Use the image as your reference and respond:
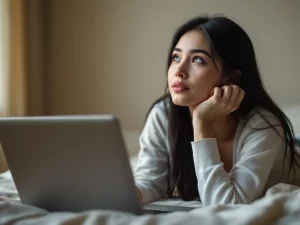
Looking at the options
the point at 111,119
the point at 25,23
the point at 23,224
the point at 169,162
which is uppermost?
the point at 25,23

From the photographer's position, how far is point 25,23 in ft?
7.54

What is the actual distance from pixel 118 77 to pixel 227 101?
4.33ft

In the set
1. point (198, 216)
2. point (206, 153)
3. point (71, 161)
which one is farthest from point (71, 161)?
point (206, 153)

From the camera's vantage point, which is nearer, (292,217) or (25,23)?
(292,217)

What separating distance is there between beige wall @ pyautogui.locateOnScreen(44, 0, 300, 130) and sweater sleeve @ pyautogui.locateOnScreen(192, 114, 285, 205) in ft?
3.52

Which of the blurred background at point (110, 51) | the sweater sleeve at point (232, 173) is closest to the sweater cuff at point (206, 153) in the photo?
the sweater sleeve at point (232, 173)

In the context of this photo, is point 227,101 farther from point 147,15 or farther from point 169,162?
point 147,15

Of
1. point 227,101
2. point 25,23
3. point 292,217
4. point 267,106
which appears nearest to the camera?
point 292,217

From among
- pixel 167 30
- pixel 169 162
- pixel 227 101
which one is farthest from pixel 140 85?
pixel 227 101

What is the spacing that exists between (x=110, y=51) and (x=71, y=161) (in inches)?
68.9

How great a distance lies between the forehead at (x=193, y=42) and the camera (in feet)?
4.00

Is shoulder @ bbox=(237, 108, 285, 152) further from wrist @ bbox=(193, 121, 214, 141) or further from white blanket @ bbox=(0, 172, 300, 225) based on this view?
white blanket @ bbox=(0, 172, 300, 225)

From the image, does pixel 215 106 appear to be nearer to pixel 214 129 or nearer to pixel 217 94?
pixel 217 94

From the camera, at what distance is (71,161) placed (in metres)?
0.74
